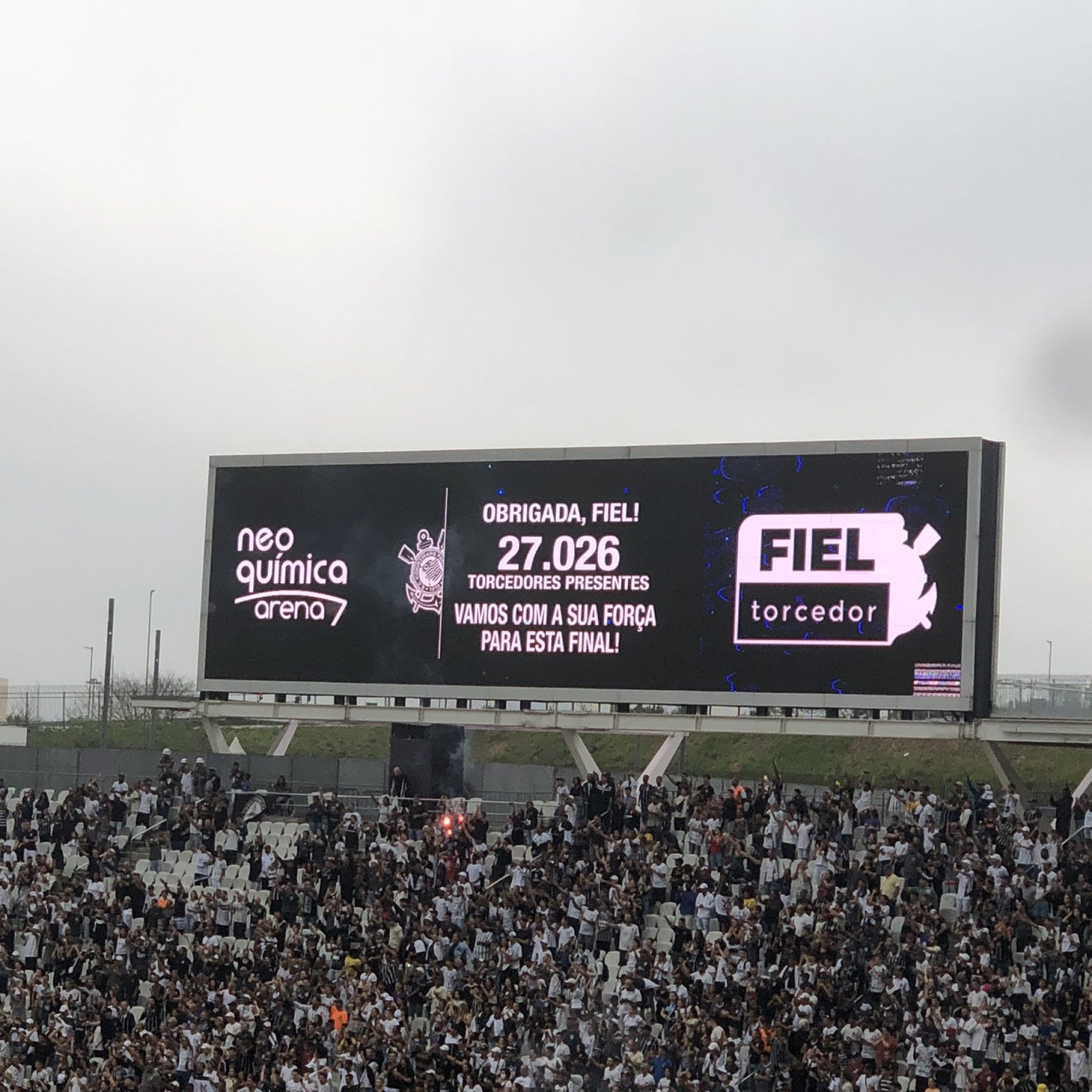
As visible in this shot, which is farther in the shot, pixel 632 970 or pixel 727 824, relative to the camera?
pixel 727 824

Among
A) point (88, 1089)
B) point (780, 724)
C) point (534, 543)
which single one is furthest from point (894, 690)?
point (88, 1089)

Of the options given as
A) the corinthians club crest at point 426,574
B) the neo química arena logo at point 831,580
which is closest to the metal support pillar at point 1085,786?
the neo química arena logo at point 831,580

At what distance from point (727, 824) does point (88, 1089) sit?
1049cm

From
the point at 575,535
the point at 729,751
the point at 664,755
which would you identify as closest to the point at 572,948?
the point at 664,755

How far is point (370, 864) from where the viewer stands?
3288 centimetres

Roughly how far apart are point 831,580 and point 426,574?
745 centimetres

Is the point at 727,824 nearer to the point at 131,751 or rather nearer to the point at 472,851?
the point at 472,851

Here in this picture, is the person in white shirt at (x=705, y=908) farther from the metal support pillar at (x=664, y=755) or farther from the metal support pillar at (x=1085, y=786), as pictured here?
the metal support pillar at (x=1085, y=786)

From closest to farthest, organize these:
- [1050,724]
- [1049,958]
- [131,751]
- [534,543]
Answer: [1049,958], [1050,724], [534,543], [131,751]

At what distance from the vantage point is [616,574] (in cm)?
3500

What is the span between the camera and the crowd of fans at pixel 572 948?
85.5 feet

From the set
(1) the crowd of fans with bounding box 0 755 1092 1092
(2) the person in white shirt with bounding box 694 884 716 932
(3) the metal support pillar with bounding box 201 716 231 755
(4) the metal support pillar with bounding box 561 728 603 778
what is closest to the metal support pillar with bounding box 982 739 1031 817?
(1) the crowd of fans with bounding box 0 755 1092 1092

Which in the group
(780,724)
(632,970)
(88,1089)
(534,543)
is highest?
(534,543)

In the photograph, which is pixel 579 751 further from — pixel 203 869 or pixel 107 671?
pixel 107 671
